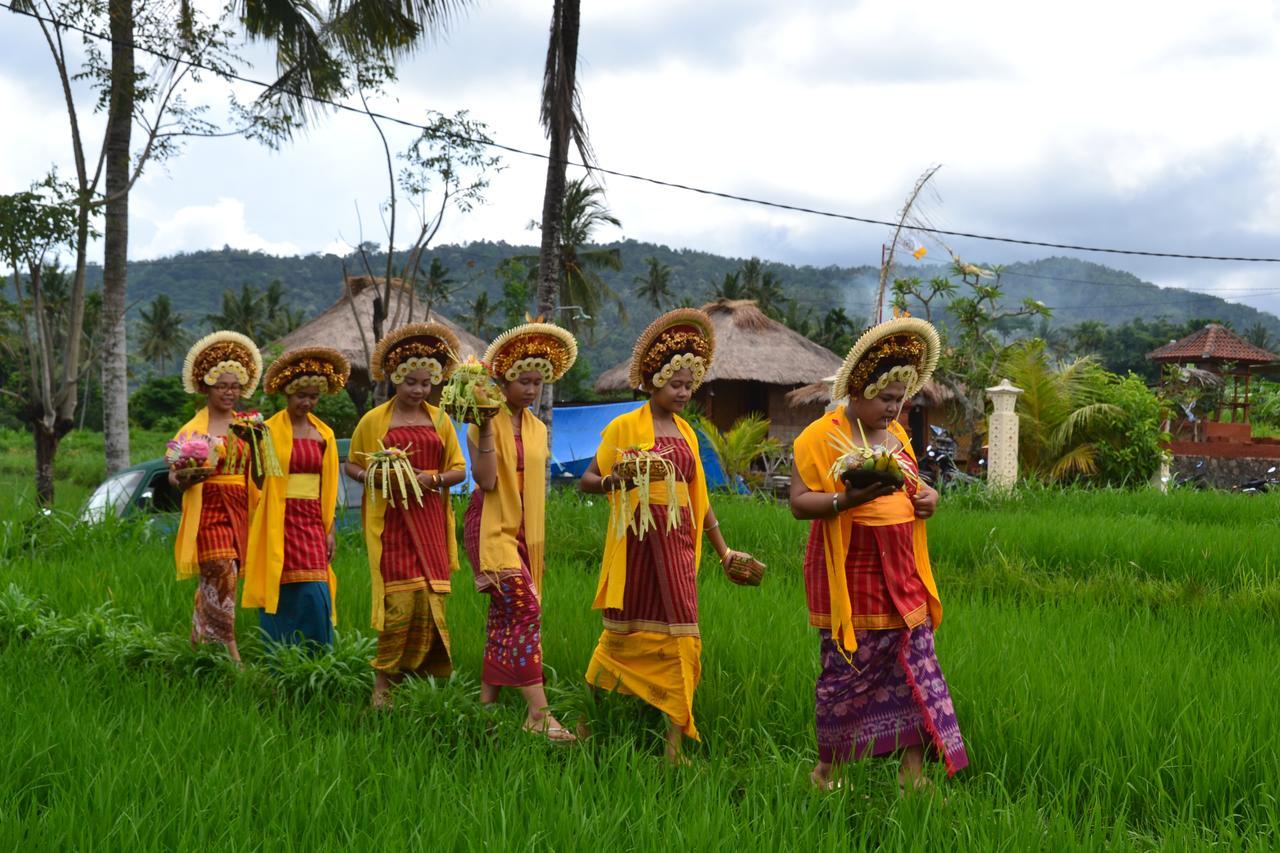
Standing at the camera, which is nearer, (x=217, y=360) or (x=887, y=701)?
(x=887, y=701)

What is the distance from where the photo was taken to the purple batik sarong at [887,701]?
404 centimetres

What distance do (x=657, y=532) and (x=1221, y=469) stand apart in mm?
16539

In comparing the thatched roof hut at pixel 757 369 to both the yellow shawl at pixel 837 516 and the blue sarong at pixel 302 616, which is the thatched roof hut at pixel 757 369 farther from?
the yellow shawl at pixel 837 516

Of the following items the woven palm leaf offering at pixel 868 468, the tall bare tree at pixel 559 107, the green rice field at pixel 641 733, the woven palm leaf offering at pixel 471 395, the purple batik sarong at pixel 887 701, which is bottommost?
the green rice field at pixel 641 733

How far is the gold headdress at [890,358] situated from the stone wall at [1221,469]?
15.1m

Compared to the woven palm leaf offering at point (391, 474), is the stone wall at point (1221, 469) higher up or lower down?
lower down

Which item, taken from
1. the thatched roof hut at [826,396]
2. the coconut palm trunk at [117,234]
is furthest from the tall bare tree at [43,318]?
the thatched roof hut at [826,396]

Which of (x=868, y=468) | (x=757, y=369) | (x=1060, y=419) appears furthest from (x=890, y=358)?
(x=757, y=369)

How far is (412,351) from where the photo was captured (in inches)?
216

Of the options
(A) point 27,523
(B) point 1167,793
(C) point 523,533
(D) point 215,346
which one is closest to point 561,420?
(A) point 27,523

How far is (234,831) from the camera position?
3.21 m

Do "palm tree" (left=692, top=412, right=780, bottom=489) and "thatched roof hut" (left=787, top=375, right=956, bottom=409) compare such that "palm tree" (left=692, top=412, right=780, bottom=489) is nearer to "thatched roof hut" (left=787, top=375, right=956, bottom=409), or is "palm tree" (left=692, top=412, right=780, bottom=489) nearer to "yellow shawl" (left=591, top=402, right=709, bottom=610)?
"thatched roof hut" (left=787, top=375, right=956, bottom=409)

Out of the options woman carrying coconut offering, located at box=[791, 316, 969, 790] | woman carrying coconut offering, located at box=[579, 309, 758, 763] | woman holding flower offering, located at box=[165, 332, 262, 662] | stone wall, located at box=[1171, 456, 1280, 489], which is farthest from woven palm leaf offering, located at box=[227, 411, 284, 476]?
stone wall, located at box=[1171, 456, 1280, 489]

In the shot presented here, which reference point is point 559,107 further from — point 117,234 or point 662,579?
point 662,579
